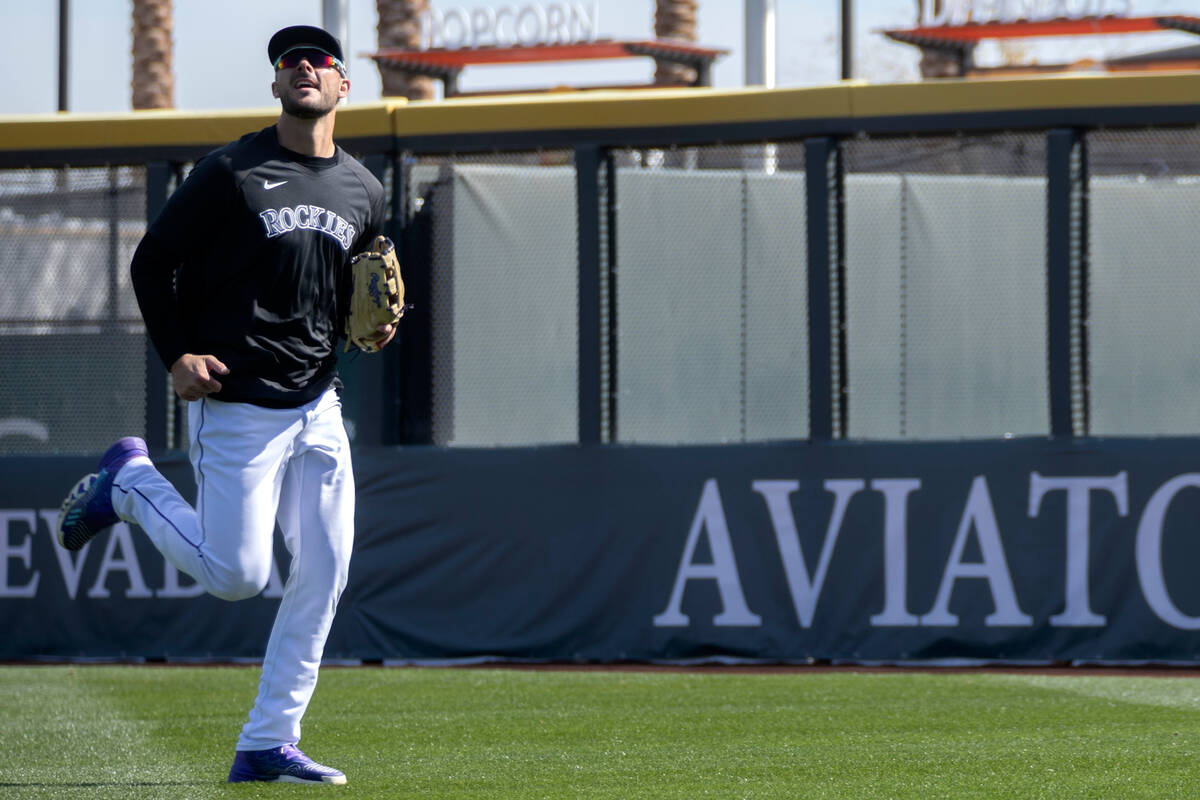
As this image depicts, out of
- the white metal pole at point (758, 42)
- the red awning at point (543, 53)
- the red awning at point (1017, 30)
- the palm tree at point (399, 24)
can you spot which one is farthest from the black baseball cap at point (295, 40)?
the red awning at point (1017, 30)

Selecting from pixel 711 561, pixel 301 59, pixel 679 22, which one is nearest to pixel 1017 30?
pixel 679 22

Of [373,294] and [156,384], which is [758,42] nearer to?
[156,384]

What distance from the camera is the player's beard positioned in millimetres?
4555

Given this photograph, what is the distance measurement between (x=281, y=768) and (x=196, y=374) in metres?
1.13

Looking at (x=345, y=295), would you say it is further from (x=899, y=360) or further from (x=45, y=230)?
(x=45, y=230)

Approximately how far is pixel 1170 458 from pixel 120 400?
5.72 meters

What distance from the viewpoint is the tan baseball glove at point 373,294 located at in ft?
15.5

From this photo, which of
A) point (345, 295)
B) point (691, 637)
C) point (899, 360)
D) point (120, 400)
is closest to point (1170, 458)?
point (899, 360)

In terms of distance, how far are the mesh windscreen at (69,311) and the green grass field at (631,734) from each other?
5.53 ft

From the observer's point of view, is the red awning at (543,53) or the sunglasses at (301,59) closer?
the sunglasses at (301,59)

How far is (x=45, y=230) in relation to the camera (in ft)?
31.0

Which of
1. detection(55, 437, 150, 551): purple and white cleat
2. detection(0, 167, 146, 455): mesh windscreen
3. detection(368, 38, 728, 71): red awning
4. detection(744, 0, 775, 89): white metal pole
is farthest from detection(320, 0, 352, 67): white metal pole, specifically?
detection(55, 437, 150, 551): purple and white cleat

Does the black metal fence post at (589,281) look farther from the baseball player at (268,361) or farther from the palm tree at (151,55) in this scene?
the palm tree at (151,55)

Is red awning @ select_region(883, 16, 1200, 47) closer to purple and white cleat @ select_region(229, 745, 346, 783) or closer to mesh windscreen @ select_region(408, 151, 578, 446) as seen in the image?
mesh windscreen @ select_region(408, 151, 578, 446)
